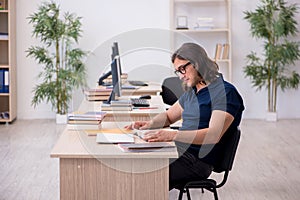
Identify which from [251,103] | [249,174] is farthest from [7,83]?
[249,174]

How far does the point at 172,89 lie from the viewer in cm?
595

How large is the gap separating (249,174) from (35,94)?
3.63 m

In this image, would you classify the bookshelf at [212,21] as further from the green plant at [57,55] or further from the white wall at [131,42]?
the green plant at [57,55]

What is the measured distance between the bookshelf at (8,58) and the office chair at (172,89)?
279cm

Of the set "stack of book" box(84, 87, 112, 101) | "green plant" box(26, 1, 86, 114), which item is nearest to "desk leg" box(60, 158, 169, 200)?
"stack of book" box(84, 87, 112, 101)

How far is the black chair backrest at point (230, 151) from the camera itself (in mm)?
3408

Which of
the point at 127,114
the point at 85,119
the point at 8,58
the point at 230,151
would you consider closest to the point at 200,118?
the point at 230,151

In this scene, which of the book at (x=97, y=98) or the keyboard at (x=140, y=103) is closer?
the keyboard at (x=140, y=103)

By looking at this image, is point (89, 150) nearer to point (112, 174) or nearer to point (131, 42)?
point (112, 174)

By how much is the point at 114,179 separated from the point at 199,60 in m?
0.94

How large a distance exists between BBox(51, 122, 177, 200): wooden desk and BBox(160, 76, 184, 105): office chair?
9.17 ft

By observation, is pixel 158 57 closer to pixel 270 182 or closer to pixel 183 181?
pixel 270 182

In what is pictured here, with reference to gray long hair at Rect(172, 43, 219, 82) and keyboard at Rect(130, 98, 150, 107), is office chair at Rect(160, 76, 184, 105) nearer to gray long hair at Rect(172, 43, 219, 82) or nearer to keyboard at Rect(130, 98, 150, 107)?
keyboard at Rect(130, 98, 150, 107)

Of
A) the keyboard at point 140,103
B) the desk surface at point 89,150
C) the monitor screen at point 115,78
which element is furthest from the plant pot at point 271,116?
the desk surface at point 89,150
